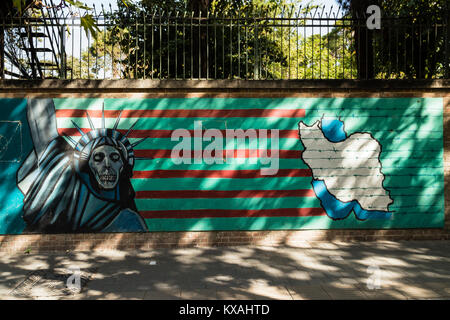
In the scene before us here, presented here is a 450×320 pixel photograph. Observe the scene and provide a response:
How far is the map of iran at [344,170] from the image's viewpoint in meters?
6.40

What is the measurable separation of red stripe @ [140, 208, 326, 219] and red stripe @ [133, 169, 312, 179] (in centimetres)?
67

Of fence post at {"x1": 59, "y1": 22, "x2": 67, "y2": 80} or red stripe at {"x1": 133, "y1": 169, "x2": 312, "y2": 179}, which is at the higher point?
fence post at {"x1": 59, "y1": 22, "x2": 67, "y2": 80}

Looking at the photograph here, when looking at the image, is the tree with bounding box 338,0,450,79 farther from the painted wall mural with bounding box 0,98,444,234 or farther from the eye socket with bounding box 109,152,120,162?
the eye socket with bounding box 109,152,120,162

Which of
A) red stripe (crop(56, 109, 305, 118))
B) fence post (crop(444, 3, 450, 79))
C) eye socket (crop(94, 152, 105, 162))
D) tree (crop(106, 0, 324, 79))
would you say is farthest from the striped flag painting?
tree (crop(106, 0, 324, 79))

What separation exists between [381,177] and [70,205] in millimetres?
6064

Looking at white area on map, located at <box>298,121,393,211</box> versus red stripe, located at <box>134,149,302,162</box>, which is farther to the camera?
white area on map, located at <box>298,121,393,211</box>

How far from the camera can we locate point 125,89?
6.20m

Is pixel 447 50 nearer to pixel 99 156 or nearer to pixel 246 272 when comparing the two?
pixel 246 272

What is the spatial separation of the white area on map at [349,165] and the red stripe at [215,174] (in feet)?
1.11

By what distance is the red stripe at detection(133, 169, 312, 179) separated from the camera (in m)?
6.19

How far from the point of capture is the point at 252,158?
6.36 meters

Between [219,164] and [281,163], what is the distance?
1222 mm
